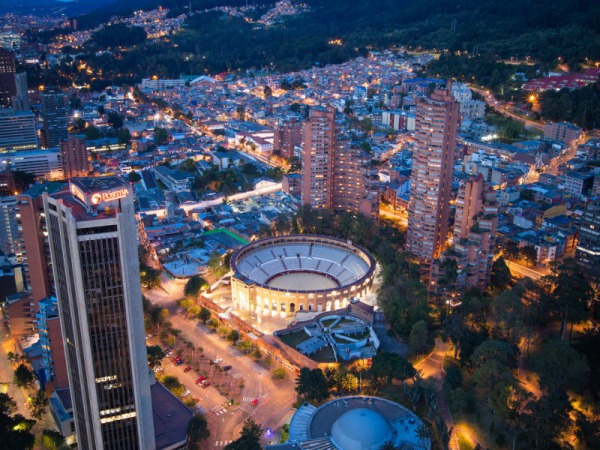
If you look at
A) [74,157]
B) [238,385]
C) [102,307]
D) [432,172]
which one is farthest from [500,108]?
[102,307]

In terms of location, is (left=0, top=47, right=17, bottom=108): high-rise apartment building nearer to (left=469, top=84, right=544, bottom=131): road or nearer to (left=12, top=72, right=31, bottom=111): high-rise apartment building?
(left=12, top=72, right=31, bottom=111): high-rise apartment building

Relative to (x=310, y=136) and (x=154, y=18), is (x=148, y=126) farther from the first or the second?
(x=154, y=18)

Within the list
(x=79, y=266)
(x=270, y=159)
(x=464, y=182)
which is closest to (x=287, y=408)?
(x=79, y=266)

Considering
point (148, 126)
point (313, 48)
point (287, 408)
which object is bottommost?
point (287, 408)

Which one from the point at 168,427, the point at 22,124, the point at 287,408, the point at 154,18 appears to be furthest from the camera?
the point at 154,18

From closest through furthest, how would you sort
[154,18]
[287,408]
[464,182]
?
[287,408], [464,182], [154,18]

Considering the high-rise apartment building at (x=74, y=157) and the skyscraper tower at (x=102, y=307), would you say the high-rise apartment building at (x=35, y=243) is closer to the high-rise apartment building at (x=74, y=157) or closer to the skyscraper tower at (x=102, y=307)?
the skyscraper tower at (x=102, y=307)

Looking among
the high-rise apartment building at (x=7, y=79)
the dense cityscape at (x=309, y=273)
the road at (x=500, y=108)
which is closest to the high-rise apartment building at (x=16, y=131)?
the dense cityscape at (x=309, y=273)
